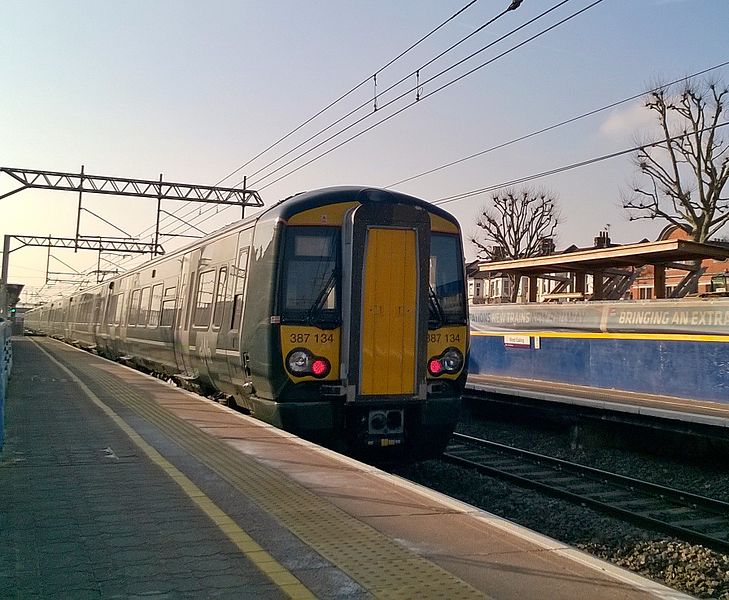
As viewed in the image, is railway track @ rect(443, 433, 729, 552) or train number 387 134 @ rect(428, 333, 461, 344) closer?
railway track @ rect(443, 433, 729, 552)

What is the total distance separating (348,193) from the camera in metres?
8.98

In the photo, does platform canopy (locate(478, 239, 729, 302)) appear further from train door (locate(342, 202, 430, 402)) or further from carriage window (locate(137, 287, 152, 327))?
carriage window (locate(137, 287, 152, 327))

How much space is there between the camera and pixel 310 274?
8.77 metres

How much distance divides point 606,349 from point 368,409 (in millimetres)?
7310

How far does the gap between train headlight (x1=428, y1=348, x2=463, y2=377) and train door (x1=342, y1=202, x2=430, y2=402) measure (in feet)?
0.79

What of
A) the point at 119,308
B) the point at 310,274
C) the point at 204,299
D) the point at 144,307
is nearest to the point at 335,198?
the point at 310,274

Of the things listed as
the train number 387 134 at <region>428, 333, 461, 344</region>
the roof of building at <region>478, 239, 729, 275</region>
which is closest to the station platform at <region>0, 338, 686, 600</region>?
the train number 387 134 at <region>428, 333, 461, 344</region>

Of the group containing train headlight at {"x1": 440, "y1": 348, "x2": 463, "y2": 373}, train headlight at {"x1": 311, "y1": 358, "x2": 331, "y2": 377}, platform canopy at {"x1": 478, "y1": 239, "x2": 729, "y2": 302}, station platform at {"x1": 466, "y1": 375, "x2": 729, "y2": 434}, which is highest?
platform canopy at {"x1": 478, "y1": 239, "x2": 729, "y2": 302}

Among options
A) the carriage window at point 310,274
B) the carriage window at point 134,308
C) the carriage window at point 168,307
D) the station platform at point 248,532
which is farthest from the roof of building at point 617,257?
the carriage window at point 134,308

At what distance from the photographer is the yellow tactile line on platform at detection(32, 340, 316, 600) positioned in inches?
167

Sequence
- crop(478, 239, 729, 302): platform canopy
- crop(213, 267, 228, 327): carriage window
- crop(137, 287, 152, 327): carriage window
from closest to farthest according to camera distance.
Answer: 1. crop(213, 267, 228, 327): carriage window
2. crop(478, 239, 729, 302): platform canopy
3. crop(137, 287, 152, 327): carriage window

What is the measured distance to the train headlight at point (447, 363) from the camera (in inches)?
362

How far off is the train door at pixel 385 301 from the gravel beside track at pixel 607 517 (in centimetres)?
168

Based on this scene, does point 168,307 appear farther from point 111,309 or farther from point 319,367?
point 111,309
